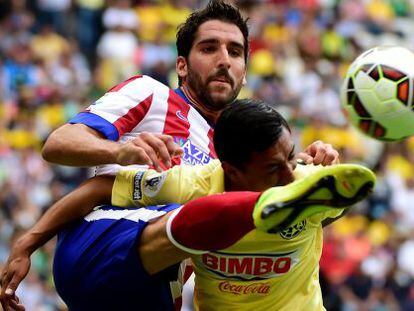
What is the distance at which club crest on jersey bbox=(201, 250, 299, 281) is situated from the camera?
4.82 meters

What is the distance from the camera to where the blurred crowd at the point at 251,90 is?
1172cm

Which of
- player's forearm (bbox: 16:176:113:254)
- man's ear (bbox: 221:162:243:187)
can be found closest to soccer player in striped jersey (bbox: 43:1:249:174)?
player's forearm (bbox: 16:176:113:254)

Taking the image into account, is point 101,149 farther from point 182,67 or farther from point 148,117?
point 182,67

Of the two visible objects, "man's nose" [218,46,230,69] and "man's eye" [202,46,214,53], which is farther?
"man's eye" [202,46,214,53]

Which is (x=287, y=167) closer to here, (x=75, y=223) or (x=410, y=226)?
(x=75, y=223)

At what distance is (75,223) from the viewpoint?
17.0ft

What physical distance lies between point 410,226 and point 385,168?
0.98 meters

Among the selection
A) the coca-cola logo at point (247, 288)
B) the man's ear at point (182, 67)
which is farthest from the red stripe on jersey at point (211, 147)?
the coca-cola logo at point (247, 288)

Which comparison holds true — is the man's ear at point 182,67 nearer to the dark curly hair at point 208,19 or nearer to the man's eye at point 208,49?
the dark curly hair at point 208,19

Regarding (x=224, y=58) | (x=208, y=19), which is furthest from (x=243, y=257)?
(x=208, y=19)

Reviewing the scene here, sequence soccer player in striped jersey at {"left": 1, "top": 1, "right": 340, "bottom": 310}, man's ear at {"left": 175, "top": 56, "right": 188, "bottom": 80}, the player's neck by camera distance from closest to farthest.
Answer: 1. soccer player in striped jersey at {"left": 1, "top": 1, "right": 340, "bottom": 310}
2. the player's neck
3. man's ear at {"left": 175, "top": 56, "right": 188, "bottom": 80}

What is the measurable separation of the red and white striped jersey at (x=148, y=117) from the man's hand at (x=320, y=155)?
0.64 m

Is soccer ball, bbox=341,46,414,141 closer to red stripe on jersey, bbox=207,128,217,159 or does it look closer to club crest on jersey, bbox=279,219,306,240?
club crest on jersey, bbox=279,219,306,240

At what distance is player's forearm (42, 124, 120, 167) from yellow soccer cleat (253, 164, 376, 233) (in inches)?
39.9
